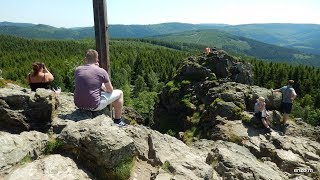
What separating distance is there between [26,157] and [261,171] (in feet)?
29.9

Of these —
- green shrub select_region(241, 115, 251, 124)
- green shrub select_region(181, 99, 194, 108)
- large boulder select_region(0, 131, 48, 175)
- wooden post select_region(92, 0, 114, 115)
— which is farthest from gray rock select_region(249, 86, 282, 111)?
large boulder select_region(0, 131, 48, 175)

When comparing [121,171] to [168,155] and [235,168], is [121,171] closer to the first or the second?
[168,155]

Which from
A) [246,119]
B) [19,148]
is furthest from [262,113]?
[19,148]

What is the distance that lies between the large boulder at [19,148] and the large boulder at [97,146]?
2.26ft

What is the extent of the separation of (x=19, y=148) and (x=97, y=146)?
87.0 inches

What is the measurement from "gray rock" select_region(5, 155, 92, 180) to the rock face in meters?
2.81

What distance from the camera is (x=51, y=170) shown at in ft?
29.8

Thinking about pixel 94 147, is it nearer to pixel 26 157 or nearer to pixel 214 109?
pixel 26 157

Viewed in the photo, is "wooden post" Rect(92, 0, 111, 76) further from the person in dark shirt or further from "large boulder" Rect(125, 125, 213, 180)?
the person in dark shirt

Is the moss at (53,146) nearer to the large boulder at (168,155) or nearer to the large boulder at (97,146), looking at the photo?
the large boulder at (97,146)

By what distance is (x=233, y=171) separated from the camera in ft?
42.9

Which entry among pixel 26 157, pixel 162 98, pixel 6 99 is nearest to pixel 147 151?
pixel 26 157

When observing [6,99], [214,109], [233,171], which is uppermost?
[6,99]

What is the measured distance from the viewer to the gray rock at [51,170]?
8.71 meters
